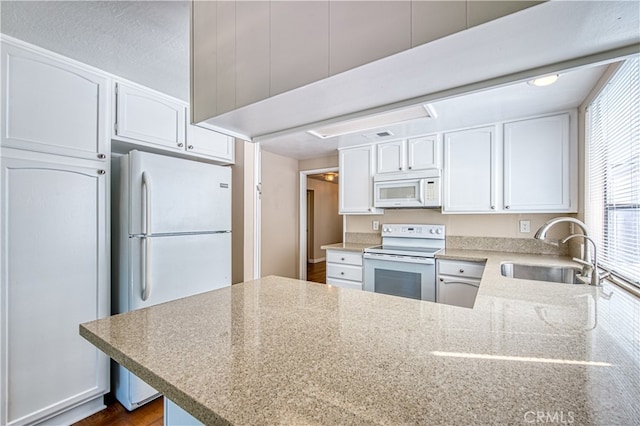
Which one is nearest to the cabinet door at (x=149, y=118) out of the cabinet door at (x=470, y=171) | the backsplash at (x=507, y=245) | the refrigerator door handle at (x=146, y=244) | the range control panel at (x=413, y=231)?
the refrigerator door handle at (x=146, y=244)

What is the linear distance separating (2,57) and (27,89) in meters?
0.16

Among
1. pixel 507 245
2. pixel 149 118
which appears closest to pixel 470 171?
pixel 507 245

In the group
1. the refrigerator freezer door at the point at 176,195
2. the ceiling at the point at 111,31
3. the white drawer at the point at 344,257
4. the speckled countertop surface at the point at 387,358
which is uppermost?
the ceiling at the point at 111,31

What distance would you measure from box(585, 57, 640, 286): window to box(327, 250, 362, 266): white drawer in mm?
1895

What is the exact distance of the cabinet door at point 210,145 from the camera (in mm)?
2377

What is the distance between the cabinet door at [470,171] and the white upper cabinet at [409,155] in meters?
0.12

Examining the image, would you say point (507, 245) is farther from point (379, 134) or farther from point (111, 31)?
point (111, 31)

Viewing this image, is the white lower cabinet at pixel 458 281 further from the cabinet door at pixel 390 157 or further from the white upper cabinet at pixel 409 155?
the cabinet door at pixel 390 157

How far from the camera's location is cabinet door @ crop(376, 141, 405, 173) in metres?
3.01

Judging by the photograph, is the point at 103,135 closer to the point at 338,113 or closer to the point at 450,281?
the point at 338,113

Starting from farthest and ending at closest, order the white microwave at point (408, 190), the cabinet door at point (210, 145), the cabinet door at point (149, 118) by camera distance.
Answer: the white microwave at point (408, 190), the cabinet door at point (210, 145), the cabinet door at point (149, 118)

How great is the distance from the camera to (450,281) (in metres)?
2.47

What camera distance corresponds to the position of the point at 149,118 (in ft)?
6.85

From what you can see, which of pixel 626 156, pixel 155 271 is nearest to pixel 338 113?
pixel 626 156
